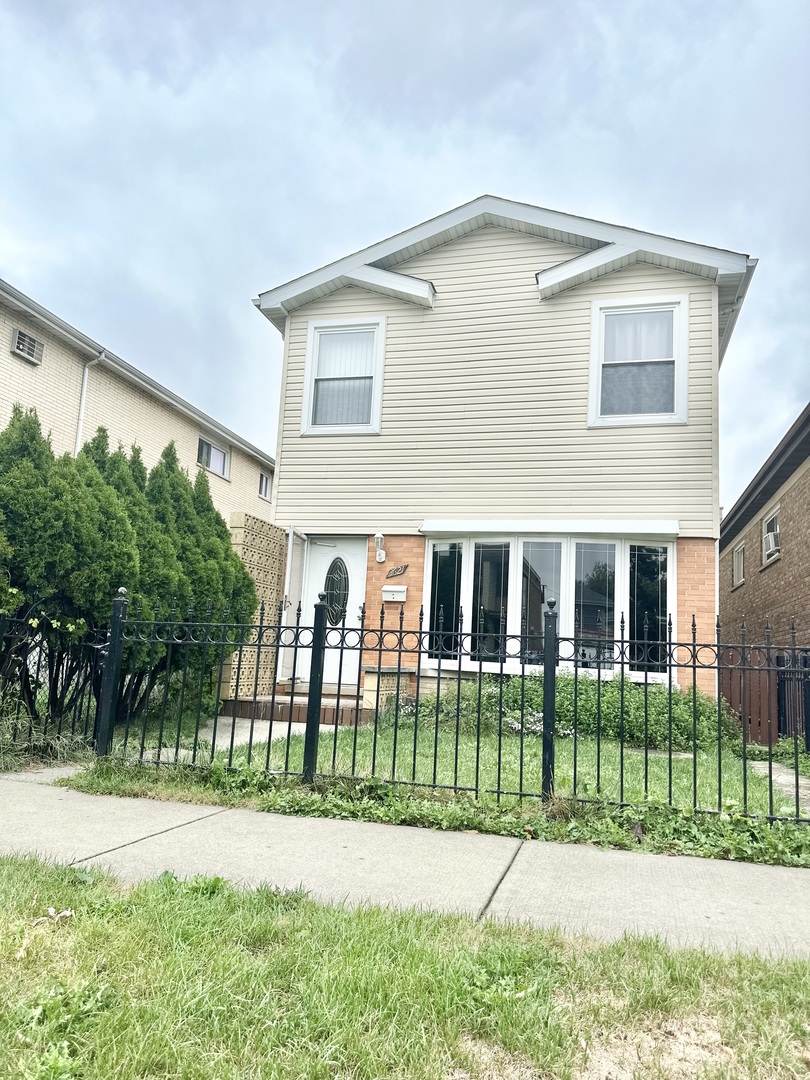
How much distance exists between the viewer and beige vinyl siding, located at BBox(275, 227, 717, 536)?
414 inches

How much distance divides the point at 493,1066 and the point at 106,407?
55.2 ft

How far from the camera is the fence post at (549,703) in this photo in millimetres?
5203

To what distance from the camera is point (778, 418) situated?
29.1 metres

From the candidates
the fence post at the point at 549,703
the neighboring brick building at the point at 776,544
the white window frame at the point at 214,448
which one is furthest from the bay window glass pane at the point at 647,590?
the white window frame at the point at 214,448

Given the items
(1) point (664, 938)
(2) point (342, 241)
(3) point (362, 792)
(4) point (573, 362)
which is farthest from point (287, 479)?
(2) point (342, 241)

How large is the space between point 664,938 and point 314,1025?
5.38 feet

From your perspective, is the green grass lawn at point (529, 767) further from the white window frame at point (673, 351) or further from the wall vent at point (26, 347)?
the wall vent at point (26, 347)

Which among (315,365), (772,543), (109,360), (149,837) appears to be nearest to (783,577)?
(772,543)

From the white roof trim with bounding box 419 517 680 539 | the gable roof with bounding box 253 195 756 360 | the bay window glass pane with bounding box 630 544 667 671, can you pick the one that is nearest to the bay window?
the bay window glass pane with bounding box 630 544 667 671

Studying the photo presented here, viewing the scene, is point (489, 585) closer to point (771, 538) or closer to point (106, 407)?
point (771, 538)

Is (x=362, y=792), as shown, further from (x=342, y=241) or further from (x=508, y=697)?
(x=342, y=241)

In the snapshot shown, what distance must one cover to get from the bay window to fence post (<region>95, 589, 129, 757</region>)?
4.85 metres

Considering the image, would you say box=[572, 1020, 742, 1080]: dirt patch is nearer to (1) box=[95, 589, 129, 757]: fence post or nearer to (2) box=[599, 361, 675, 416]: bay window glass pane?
(1) box=[95, 589, 129, 757]: fence post

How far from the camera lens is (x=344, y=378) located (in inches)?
479
